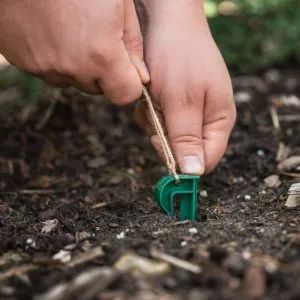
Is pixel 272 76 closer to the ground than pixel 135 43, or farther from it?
closer to the ground

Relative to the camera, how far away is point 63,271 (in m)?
1.45

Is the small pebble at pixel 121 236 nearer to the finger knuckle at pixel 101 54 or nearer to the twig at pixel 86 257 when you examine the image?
the twig at pixel 86 257

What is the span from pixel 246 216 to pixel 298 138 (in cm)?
86

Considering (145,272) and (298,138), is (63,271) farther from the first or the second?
(298,138)

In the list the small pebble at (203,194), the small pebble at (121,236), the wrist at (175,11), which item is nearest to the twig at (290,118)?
the small pebble at (203,194)

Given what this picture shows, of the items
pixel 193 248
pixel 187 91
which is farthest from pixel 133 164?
pixel 193 248

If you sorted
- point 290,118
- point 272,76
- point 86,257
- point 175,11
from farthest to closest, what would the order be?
point 272,76
point 290,118
point 175,11
point 86,257

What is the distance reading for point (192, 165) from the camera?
6.34ft

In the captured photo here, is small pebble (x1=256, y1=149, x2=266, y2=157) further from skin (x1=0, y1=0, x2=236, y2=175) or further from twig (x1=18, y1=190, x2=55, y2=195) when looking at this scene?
twig (x1=18, y1=190, x2=55, y2=195)

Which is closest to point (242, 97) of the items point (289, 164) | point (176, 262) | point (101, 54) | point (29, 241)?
point (289, 164)

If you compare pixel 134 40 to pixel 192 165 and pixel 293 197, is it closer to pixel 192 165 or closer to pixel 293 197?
pixel 192 165

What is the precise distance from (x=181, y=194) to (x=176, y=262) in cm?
55

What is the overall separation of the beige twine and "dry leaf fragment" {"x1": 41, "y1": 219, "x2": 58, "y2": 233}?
382 millimetres

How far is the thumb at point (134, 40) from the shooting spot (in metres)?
1.90
